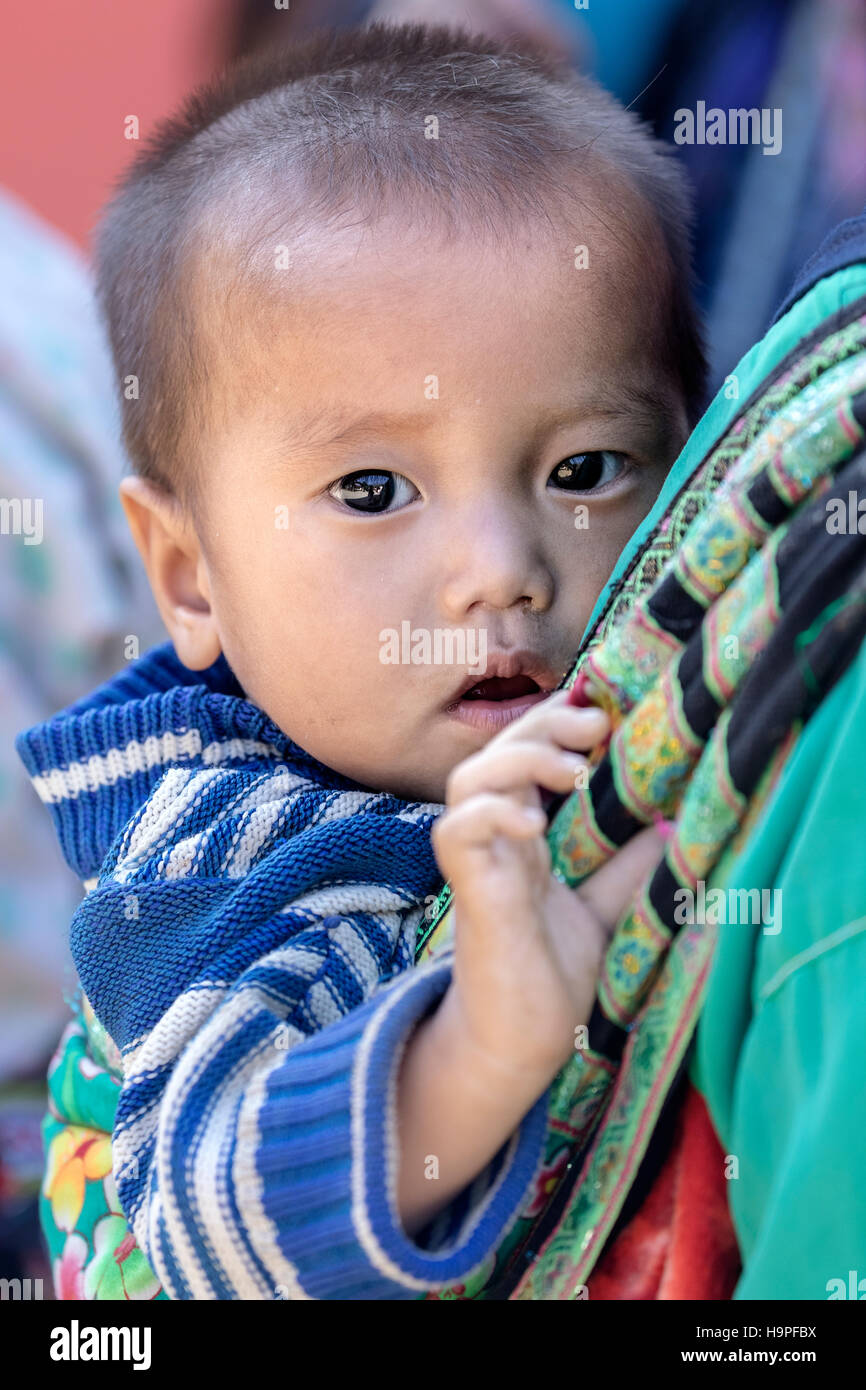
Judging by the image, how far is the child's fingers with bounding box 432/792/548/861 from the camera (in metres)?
0.86

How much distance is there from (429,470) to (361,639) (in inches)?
6.6

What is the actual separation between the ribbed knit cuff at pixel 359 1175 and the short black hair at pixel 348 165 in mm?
750

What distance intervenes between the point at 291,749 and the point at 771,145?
2.07 meters

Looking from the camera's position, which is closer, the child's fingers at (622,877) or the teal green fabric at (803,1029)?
the teal green fabric at (803,1029)

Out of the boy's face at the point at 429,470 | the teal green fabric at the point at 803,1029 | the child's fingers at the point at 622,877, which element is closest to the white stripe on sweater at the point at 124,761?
the boy's face at the point at 429,470

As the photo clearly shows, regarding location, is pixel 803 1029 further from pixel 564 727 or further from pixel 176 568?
pixel 176 568

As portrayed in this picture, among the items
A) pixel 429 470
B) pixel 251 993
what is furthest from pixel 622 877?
pixel 429 470

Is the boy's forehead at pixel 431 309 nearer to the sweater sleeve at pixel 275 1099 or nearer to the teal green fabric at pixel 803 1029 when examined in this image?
the sweater sleeve at pixel 275 1099

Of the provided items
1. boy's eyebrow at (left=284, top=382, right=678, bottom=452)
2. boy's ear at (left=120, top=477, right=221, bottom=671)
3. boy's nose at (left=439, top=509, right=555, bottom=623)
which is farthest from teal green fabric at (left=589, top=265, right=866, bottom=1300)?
boy's ear at (left=120, top=477, right=221, bottom=671)

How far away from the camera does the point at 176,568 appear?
1559 mm

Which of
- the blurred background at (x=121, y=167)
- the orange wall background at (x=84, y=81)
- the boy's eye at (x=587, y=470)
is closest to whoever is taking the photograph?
the boy's eye at (x=587, y=470)

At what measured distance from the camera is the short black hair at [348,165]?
4.33ft
